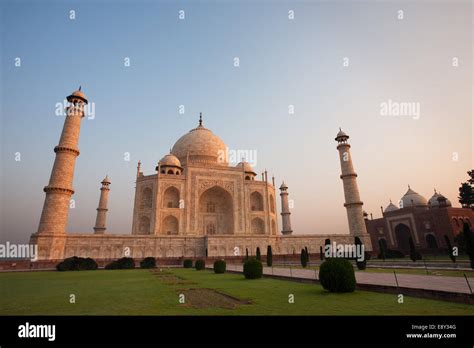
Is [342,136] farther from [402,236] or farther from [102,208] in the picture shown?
[102,208]

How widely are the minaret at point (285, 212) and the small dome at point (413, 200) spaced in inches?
659

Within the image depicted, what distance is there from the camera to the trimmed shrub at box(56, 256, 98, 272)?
17.3 metres

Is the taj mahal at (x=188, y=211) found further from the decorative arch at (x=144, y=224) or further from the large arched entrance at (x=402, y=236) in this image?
the large arched entrance at (x=402, y=236)

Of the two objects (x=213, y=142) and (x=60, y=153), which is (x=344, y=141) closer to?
(x=213, y=142)

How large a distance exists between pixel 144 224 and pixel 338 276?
2488 centimetres

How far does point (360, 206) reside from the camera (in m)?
28.3

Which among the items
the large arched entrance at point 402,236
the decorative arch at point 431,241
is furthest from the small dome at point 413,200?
the decorative arch at point 431,241

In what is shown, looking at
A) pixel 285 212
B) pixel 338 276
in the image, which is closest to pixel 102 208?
pixel 285 212

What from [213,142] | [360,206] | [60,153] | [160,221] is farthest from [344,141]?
[60,153]

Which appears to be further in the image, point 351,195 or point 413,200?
point 413,200

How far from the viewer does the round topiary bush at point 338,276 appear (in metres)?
6.63

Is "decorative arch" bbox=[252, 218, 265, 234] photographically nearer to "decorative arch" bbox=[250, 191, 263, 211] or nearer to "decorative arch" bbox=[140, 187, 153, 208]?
"decorative arch" bbox=[250, 191, 263, 211]

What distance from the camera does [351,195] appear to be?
28484mm
